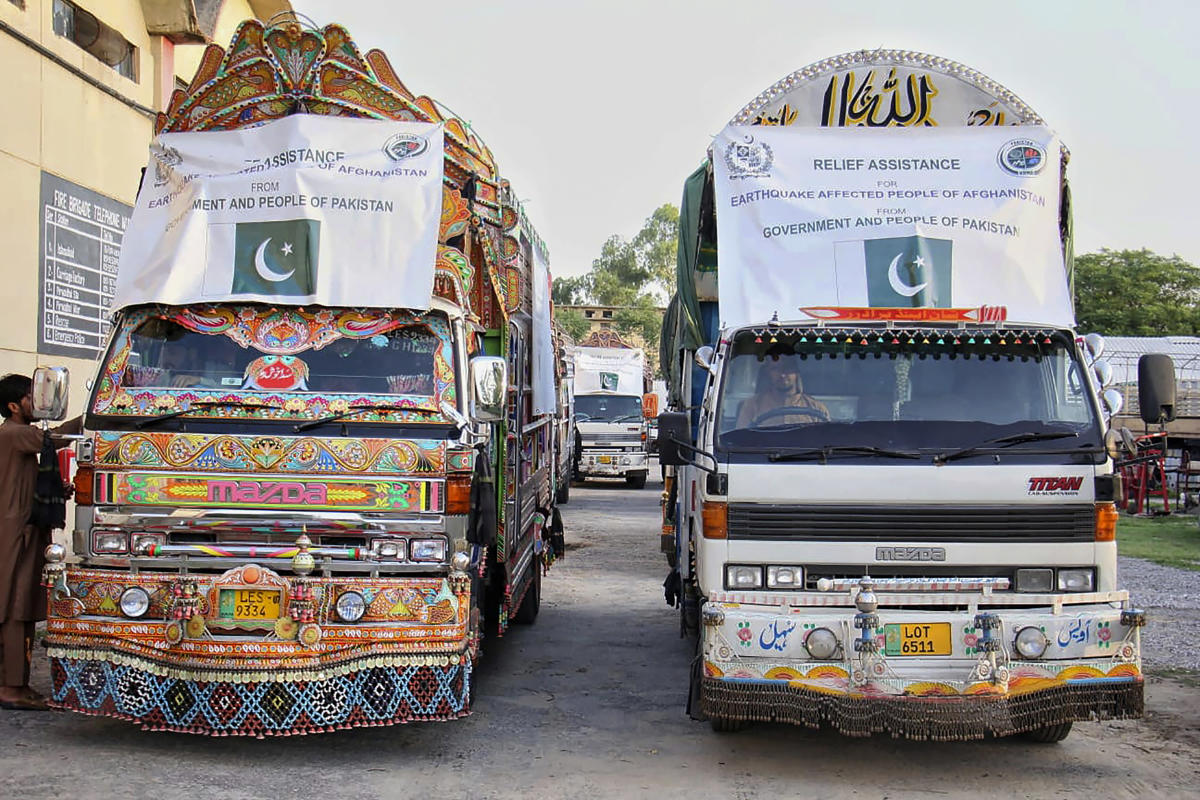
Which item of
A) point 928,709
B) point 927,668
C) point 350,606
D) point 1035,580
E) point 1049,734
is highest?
point 1035,580

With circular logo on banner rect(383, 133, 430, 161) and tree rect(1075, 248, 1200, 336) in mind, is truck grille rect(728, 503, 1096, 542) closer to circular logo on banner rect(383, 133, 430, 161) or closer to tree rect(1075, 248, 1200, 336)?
circular logo on banner rect(383, 133, 430, 161)

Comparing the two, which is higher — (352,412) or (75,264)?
(75,264)

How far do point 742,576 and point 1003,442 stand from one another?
147 cm

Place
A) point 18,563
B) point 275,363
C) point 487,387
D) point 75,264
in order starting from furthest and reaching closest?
point 75,264
point 18,563
point 487,387
point 275,363

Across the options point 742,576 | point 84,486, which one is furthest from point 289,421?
point 742,576

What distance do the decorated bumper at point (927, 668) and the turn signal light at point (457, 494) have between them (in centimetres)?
139

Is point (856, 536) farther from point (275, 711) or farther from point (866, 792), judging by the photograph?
point (275, 711)

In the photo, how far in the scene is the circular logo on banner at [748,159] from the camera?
6.59 m

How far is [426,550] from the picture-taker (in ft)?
19.3

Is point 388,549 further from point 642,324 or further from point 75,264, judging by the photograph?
point 642,324

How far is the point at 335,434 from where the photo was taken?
602 cm

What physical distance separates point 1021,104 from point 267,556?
16.5 ft

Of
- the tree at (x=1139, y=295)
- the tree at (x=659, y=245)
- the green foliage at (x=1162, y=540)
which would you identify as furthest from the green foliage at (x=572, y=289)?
the green foliage at (x=1162, y=540)

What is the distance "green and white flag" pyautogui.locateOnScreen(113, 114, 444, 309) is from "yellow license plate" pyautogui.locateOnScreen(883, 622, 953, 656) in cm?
300
